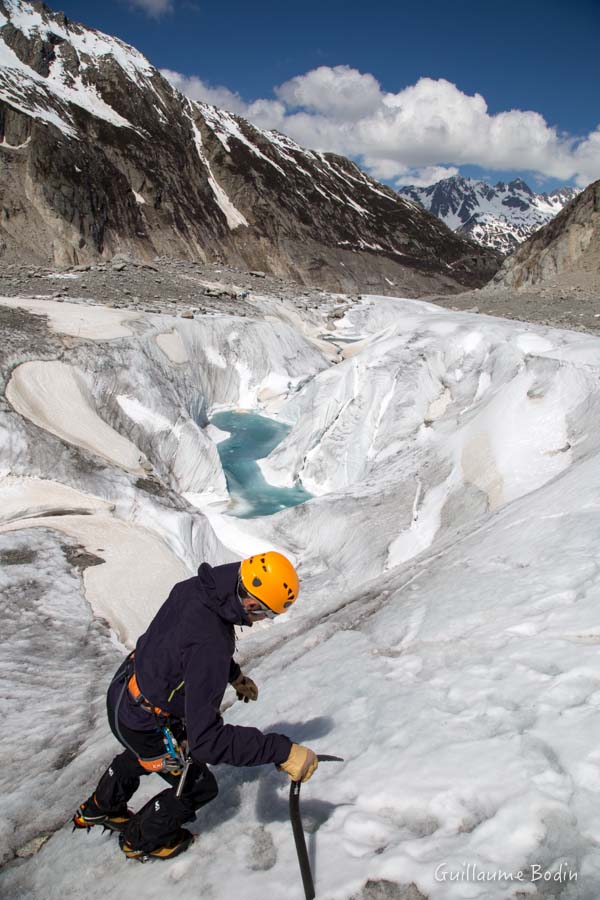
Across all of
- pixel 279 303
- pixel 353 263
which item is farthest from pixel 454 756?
A: pixel 353 263

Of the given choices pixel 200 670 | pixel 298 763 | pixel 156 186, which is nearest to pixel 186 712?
pixel 200 670

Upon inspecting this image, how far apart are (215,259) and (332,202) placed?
39.7m

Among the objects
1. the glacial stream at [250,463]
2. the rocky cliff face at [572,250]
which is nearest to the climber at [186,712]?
the glacial stream at [250,463]

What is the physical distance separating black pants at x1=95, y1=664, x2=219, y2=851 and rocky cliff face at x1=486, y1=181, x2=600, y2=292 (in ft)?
177

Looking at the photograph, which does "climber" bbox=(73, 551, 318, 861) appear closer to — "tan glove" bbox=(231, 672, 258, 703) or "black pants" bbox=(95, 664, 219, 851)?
"black pants" bbox=(95, 664, 219, 851)

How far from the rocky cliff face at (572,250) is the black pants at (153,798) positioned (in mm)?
53995

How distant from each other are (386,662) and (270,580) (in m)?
2.13

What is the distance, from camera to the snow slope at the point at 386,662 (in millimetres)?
2912

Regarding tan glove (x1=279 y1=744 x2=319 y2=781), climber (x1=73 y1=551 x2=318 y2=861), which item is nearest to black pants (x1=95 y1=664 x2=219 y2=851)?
climber (x1=73 y1=551 x2=318 y2=861)

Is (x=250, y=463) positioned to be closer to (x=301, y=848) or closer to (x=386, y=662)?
(x=386, y=662)

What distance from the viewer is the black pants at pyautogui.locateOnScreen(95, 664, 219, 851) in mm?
3273

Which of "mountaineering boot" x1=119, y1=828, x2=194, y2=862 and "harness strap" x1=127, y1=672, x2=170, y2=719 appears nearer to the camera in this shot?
"mountaineering boot" x1=119, y1=828, x2=194, y2=862

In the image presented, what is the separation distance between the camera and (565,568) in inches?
201

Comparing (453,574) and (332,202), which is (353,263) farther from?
(453,574)
